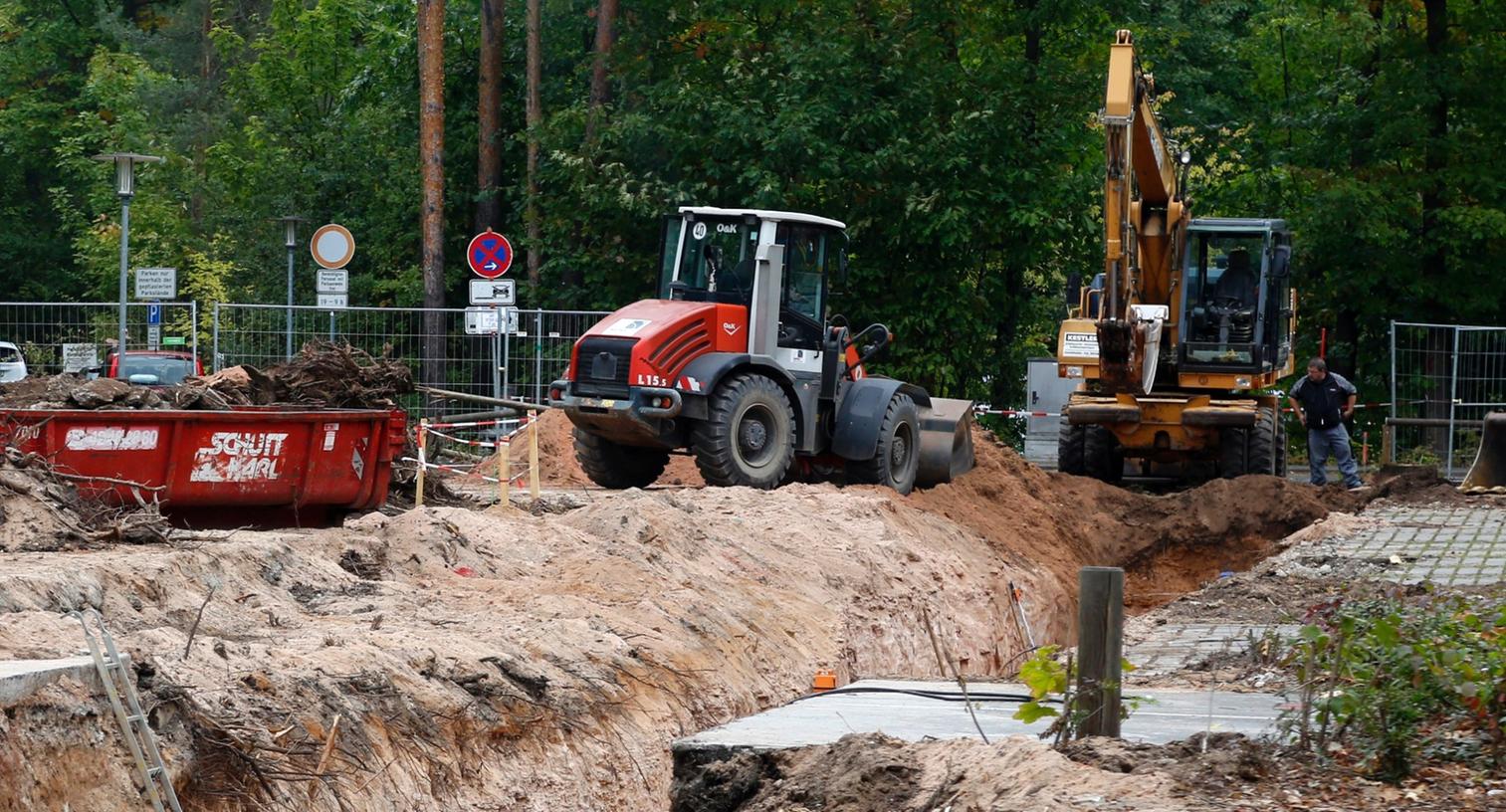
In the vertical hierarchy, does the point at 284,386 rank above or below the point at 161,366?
above

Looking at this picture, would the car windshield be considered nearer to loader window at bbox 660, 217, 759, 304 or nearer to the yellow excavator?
loader window at bbox 660, 217, 759, 304

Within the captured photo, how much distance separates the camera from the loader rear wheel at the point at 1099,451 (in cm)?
2131

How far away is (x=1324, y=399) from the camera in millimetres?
20484

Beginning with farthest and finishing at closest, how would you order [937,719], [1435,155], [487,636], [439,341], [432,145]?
1. [432,145]
2. [1435,155]
3. [439,341]
4. [487,636]
5. [937,719]

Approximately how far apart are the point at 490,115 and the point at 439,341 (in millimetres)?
7195

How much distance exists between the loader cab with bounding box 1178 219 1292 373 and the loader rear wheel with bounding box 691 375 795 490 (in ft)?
18.6

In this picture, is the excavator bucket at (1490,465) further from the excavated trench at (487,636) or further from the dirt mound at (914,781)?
the dirt mound at (914,781)

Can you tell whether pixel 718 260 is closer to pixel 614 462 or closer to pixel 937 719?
pixel 614 462

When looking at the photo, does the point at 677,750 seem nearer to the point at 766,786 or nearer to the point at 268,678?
the point at 766,786

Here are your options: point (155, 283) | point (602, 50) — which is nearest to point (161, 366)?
point (155, 283)

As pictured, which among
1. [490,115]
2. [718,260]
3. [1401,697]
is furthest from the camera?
[490,115]

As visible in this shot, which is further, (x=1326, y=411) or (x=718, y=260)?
A: (x=1326, y=411)

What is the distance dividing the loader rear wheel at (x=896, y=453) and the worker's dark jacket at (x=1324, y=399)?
5.02 m

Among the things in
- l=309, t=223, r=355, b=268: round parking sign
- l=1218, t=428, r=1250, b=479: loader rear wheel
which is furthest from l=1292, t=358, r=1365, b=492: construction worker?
l=309, t=223, r=355, b=268: round parking sign
